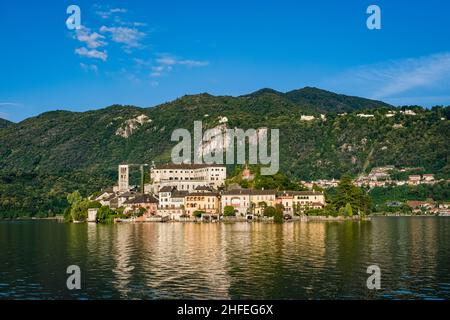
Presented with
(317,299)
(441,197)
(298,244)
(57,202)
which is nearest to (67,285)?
(317,299)

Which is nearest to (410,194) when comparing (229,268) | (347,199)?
(347,199)

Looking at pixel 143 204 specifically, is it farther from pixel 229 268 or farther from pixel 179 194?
pixel 229 268

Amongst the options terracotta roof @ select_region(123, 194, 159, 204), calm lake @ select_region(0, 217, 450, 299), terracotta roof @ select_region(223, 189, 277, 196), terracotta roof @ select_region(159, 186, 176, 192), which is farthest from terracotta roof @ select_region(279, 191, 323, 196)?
calm lake @ select_region(0, 217, 450, 299)

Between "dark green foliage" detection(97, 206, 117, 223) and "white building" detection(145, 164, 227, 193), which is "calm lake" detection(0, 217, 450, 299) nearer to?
"dark green foliage" detection(97, 206, 117, 223)

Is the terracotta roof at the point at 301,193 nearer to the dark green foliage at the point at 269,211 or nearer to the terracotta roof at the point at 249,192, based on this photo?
the terracotta roof at the point at 249,192
